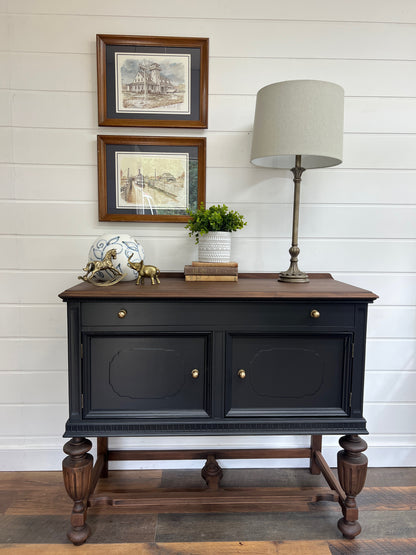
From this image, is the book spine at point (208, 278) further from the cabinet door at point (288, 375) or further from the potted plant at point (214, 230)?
the cabinet door at point (288, 375)

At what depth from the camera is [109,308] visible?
1.22m

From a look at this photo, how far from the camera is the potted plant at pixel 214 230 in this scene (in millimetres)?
1446

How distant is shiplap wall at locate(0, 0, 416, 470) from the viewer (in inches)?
62.1

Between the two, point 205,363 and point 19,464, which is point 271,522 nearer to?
point 205,363

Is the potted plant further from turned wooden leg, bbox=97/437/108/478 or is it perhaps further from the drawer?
turned wooden leg, bbox=97/437/108/478

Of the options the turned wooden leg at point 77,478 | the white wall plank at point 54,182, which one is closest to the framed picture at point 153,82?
the white wall plank at point 54,182

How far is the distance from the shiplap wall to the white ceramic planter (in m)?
0.21

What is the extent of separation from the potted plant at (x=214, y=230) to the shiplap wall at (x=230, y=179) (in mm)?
211

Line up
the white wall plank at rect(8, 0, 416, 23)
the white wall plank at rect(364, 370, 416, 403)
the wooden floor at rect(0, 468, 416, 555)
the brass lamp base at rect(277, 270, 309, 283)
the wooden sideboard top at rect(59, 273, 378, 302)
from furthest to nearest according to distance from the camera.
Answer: the white wall plank at rect(364, 370, 416, 403), the white wall plank at rect(8, 0, 416, 23), the brass lamp base at rect(277, 270, 309, 283), the wooden floor at rect(0, 468, 416, 555), the wooden sideboard top at rect(59, 273, 378, 302)

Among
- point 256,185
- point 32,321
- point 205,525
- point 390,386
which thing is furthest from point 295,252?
point 32,321

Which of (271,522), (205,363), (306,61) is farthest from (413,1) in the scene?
(271,522)

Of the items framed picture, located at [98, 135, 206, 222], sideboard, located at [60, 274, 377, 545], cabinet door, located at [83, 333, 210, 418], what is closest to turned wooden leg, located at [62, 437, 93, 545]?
sideboard, located at [60, 274, 377, 545]

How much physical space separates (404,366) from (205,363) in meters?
1.08

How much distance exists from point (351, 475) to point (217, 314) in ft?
2.46
